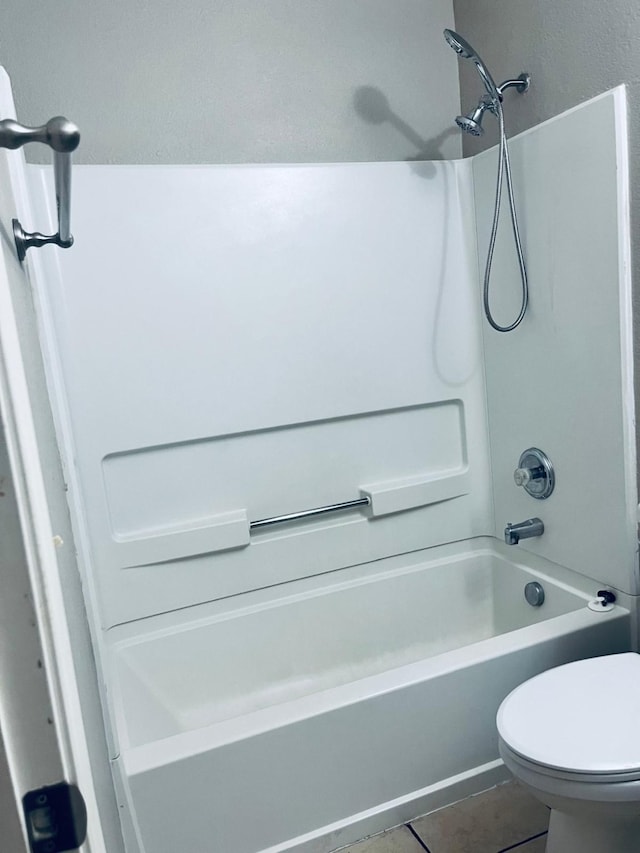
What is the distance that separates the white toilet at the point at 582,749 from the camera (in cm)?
117

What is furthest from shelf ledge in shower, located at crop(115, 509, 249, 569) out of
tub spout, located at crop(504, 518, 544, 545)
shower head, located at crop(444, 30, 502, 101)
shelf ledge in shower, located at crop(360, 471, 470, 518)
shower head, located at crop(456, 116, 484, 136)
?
shower head, located at crop(444, 30, 502, 101)

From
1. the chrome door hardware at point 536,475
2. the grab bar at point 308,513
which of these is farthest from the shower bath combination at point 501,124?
the grab bar at point 308,513

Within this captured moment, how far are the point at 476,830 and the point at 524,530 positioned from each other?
85cm

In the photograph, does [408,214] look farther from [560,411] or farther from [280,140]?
[560,411]

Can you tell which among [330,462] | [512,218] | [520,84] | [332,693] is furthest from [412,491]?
[520,84]

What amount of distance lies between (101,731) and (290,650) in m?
0.92

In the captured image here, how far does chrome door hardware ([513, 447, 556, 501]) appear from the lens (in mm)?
1947

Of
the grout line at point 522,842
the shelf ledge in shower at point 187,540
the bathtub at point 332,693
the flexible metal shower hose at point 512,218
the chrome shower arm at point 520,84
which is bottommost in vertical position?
the grout line at point 522,842

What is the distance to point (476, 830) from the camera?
161cm

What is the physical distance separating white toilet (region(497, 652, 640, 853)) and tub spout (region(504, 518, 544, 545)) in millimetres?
539

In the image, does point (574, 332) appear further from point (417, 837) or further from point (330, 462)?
point (417, 837)

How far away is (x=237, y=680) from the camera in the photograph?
2000 mm

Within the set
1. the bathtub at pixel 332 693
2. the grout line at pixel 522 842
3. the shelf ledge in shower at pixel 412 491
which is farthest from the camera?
the shelf ledge in shower at pixel 412 491

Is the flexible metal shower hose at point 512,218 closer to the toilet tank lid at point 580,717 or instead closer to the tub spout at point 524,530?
the tub spout at point 524,530
